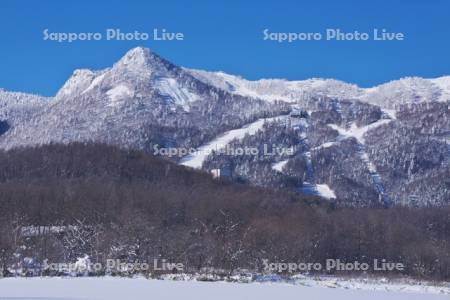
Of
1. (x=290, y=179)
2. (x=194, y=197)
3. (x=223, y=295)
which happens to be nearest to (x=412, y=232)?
(x=194, y=197)

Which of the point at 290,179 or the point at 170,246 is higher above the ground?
the point at 290,179

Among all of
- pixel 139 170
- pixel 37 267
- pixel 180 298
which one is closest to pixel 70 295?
pixel 180 298

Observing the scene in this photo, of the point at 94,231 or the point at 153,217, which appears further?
the point at 153,217

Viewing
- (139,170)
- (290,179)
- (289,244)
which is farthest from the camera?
(290,179)

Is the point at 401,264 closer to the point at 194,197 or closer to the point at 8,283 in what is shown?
the point at 194,197

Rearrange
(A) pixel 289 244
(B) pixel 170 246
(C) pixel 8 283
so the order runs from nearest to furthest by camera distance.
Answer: (C) pixel 8 283
(B) pixel 170 246
(A) pixel 289 244

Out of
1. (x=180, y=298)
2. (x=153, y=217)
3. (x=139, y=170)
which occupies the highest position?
(x=139, y=170)
